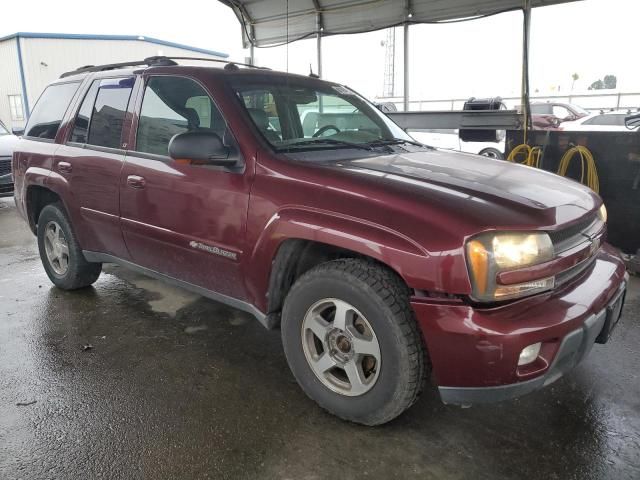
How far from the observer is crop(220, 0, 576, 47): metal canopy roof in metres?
6.80

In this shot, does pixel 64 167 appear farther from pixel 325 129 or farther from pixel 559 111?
pixel 559 111

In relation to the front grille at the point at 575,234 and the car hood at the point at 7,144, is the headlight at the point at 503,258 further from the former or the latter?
the car hood at the point at 7,144

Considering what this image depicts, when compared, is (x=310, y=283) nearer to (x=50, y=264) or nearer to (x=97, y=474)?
(x=97, y=474)

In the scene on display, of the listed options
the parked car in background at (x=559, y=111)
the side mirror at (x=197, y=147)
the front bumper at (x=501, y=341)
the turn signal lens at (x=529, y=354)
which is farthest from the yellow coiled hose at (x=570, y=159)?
the parked car in background at (x=559, y=111)

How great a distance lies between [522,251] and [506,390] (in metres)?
0.58

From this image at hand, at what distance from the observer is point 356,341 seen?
233 cm

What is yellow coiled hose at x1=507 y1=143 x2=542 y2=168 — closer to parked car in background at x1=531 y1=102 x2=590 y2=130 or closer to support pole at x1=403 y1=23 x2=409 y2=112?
support pole at x1=403 y1=23 x2=409 y2=112

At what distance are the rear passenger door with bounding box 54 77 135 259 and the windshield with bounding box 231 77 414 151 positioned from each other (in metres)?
1.01

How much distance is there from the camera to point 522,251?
2.07 metres

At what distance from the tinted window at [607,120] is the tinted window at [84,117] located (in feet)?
38.1

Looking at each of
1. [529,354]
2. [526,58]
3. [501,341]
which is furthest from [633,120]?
[501,341]

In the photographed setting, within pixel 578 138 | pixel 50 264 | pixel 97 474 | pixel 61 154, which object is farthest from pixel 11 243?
pixel 578 138

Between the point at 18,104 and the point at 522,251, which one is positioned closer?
the point at 522,251

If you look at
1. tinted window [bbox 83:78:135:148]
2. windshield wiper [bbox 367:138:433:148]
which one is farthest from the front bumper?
tinted window [bbox 83:78:135:148]
